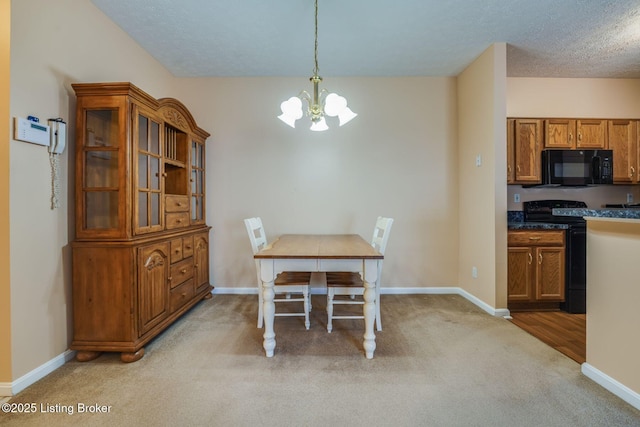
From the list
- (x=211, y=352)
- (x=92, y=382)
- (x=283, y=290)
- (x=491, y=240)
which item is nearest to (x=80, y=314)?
(x=92, y=382)

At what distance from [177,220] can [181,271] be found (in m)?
0.48

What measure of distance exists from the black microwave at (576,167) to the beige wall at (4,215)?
463 centimetres

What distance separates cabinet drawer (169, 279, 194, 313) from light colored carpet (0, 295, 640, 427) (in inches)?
8.6

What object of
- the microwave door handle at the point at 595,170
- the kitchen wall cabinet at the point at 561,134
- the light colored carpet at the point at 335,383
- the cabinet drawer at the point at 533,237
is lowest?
the light colored carpet at the point at 335,383

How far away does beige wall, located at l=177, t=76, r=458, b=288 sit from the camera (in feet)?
11.4

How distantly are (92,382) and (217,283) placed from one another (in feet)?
5.85

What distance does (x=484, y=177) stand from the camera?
289 cm

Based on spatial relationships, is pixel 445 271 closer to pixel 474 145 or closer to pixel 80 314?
pixel 474 145

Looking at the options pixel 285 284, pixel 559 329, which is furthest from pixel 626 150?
pixel 285 284

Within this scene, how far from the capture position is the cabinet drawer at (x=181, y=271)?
2482 mm

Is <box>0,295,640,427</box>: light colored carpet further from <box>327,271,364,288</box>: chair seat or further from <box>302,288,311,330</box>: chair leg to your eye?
<box>327,271,364,288</box>: chair seat

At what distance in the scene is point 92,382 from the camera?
68.4 inches

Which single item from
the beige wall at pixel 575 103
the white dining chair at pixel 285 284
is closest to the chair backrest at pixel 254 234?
the white dining chair at pixel 285 284

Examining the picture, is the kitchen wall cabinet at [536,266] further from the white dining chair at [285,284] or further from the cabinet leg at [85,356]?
the cabinet leg at [85,356]
